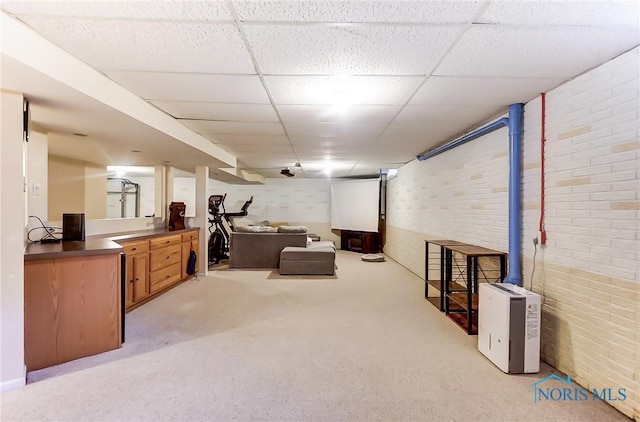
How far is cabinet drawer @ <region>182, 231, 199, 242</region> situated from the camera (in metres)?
4.93

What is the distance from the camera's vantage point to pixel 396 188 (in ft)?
23.4

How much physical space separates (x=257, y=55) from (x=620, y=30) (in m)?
2.10

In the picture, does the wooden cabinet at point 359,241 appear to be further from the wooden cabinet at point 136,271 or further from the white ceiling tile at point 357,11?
the white ceiling tile at point 357,11

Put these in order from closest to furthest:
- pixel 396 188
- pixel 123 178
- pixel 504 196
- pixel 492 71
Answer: pixel 492 71 → pixel 504 196 → pixel 396 188 → pixel 123 178

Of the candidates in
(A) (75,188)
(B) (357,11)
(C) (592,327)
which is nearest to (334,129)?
(B) (357,11)

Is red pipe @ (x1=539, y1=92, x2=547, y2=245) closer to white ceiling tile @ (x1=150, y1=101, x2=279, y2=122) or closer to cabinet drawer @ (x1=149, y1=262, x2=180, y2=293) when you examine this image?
white ceiling tile @ (x1=150, y1=101, x2=279, y2=122)

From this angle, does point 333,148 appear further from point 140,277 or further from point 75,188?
point 75,188

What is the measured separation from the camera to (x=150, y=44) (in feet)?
5.95

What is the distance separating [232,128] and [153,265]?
2.14m

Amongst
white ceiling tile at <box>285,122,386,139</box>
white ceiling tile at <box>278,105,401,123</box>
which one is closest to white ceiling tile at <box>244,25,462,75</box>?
white ceiling tile at <box>278,105,401,123</box>

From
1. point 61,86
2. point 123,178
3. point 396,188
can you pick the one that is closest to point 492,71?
point 61,86

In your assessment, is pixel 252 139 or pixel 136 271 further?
pixel 252 139

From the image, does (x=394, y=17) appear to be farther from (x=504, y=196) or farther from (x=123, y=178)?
(x=123, y=178)

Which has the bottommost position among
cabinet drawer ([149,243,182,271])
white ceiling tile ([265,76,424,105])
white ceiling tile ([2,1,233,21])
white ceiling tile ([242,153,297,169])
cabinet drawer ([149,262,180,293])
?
cabinet drawer ([149,262,180,293])
